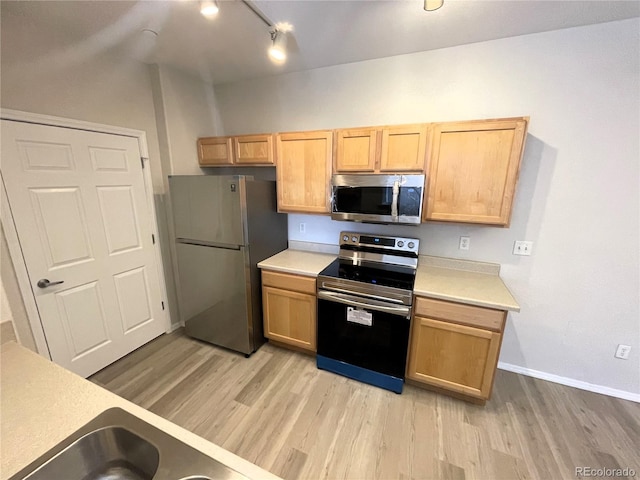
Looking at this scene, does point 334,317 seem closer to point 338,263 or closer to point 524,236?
point 338,263

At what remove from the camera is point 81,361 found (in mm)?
2174

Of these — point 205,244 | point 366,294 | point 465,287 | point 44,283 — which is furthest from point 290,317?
point 44,283

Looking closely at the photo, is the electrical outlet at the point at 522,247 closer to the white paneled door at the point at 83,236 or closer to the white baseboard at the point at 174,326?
the white paneled door at the point at 83,236

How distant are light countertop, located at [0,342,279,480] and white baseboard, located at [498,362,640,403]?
99.5 inches

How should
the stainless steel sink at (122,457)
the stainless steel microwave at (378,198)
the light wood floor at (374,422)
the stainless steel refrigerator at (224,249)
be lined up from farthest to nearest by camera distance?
the stainless steel refrigerator at (224,249)
the stainless steel microwave at (378,198)
the light wood floor at (374,422)
the stainless steel sink at (122,457)

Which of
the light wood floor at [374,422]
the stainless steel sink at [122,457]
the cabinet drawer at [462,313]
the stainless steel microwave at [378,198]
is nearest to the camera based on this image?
the stainless steel sink at [122,457]

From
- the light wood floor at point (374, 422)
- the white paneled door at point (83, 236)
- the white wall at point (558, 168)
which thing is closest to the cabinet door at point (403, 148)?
the white wall at point (558, 168)

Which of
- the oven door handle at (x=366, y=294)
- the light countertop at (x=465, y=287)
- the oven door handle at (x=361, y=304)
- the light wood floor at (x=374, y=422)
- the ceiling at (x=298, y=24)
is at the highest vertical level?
the ceiling at (x=298, y=24)

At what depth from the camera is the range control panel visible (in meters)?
2.37

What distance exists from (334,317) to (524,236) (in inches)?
64.4

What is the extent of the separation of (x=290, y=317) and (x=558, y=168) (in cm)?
240

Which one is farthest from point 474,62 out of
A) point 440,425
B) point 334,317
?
point 440,425

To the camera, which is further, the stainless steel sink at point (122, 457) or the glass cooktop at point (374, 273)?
the glass cooktop at point (374, 273)

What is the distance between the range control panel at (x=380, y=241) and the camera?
2.37 m
